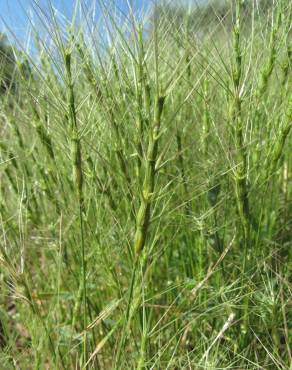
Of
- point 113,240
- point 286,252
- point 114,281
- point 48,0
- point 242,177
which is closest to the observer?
point 48,0

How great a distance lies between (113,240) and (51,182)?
0.72ft

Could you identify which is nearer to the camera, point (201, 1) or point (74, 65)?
point (74, 65)

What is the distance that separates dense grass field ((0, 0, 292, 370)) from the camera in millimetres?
975

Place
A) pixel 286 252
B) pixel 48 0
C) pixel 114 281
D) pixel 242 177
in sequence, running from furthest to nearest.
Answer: pixel 286 252
pixel 114 281
pixel 242 177
pixel 48 0

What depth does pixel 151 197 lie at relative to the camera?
84 centimetres

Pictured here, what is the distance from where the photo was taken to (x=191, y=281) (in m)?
1.20

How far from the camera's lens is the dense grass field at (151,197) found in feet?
3.20

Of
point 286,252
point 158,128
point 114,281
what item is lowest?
point 286,252

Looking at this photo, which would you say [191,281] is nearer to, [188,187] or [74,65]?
[188,187]

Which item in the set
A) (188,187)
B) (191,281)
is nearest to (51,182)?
(188,187)

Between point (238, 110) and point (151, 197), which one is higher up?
point (238, 110)

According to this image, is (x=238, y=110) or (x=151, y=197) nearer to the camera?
(x=151, y=197)

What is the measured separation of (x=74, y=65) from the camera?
1.06 meters

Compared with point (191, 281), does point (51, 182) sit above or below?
above
